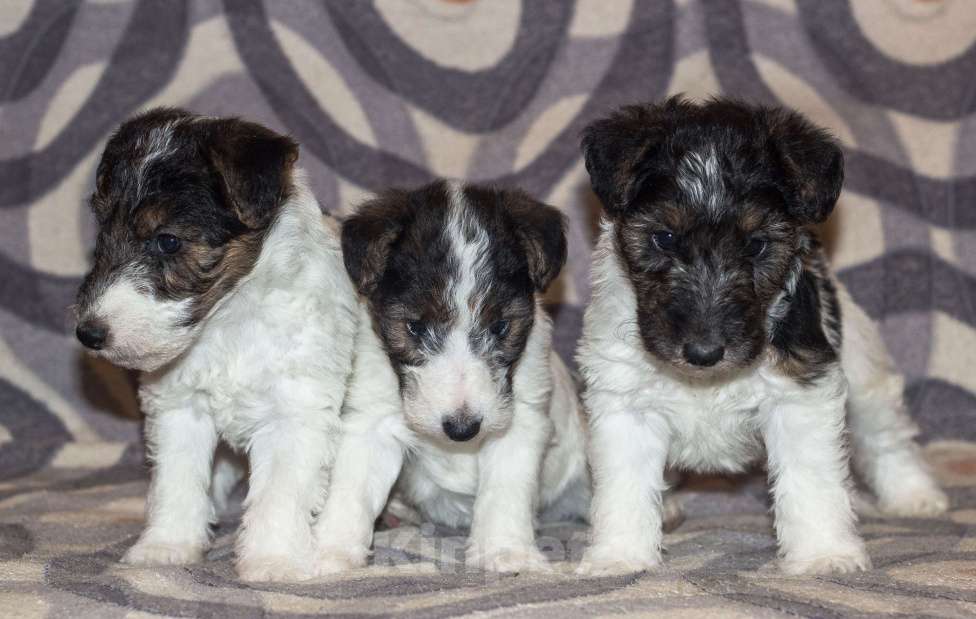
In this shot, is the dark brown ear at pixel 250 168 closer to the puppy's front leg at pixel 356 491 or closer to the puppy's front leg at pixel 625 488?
the puppy's front leg at pixel 356 491

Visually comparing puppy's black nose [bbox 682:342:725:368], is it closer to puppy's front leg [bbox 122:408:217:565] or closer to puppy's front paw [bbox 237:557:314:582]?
puppy's front paw [bbox 237:557:314:582]

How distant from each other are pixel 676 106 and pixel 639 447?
152 cm

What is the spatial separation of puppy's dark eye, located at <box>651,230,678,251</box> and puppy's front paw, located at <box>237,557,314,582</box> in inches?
76.7

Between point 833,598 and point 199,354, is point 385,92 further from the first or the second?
point 833,598

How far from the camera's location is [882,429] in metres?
6.19

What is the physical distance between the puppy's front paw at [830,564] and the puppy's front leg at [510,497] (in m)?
1.03

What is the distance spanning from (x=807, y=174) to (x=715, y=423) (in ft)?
3.83

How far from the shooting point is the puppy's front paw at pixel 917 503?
6.02m

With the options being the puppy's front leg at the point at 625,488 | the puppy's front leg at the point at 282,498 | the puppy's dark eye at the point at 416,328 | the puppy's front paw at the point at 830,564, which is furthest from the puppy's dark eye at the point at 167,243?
the puppy's front paw at the point at 830,564

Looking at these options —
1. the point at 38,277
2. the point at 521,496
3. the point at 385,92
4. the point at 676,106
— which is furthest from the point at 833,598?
the point at 38,277

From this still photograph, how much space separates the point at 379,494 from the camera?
17.2 ft

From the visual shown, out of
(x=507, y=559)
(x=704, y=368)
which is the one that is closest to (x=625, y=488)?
(x=507, y=559)

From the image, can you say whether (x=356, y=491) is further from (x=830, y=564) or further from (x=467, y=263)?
(x=830, y=564)

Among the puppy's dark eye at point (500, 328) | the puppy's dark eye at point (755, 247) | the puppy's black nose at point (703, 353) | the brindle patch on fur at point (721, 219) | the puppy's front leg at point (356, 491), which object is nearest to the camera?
the puppy's black nose at point (703, 353)
